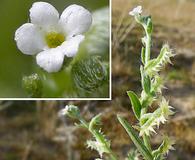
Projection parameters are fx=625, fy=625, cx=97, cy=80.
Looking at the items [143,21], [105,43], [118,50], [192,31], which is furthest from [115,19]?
[143,21]

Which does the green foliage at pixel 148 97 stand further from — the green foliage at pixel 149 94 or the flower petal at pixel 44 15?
the flower petal at pixel 44 15

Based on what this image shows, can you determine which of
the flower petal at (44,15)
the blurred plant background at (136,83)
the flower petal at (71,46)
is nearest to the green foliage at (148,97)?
the flower petal at (71,46)

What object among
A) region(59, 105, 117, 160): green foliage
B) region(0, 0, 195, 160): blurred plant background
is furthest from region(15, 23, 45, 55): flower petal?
region(0, 0, 195, 160): blurred plant background

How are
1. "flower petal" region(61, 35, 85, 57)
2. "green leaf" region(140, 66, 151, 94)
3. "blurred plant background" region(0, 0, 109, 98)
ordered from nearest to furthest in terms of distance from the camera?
"green leaf" region(140, 66, 151, 94), "flower petal" region(61, 35, 85, 57), "blurred plant background" region(0, 0, 109, 98)

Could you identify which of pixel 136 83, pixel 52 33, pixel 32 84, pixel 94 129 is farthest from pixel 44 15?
pixel 136 83

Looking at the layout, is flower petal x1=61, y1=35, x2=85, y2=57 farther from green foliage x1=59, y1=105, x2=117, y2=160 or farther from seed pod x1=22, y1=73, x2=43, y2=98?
green foliage x1=59, y1=105, x2=117, y2=160

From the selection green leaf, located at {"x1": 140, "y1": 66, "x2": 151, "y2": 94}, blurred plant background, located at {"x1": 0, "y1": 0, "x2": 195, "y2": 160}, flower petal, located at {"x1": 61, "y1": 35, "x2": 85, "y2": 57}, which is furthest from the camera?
blurred plant background, located at {"x1": 0, "y1": 0, "x2": 195, "y2": 160}
